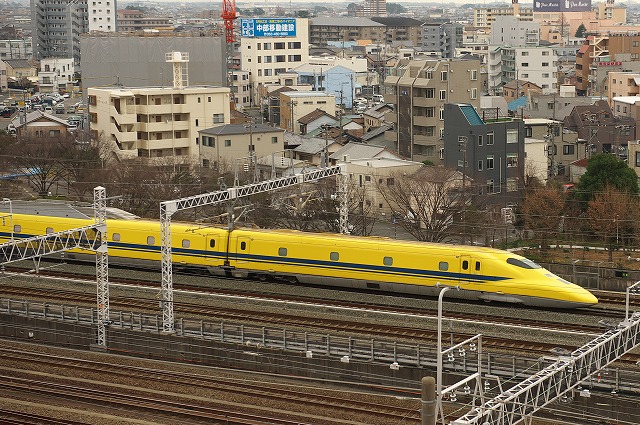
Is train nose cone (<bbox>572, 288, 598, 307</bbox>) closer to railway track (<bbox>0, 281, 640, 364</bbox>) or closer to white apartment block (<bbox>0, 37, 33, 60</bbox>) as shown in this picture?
railway track (<bbox>0, 281, 640, 364</bbox>)

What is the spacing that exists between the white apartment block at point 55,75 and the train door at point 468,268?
78260 millimetres

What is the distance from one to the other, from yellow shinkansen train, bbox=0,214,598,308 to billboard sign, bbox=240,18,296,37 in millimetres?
52934

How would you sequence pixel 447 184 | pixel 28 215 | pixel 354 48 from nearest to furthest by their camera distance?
pixel 28 215 → pixel 447 184 → pixel 354 48

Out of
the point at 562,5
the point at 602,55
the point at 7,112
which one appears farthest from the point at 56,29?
the point at 562,5

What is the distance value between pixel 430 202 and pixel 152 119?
18683mm

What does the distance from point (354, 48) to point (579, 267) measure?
99495 mm

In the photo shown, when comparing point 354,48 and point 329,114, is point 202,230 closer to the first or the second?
point 329,114

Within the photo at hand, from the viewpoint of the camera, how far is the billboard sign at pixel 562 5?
187700 mm

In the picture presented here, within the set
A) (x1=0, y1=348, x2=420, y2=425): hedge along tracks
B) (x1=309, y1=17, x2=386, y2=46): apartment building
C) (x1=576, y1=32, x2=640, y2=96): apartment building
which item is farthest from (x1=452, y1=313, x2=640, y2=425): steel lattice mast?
(x1=309, y1=17, x2=386, y2=46): apartment building

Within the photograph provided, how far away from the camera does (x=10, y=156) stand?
42.5 meters

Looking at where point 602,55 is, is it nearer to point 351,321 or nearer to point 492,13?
point 351,321

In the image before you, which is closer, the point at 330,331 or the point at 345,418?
the point at 345,418

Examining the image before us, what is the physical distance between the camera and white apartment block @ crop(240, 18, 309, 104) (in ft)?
259

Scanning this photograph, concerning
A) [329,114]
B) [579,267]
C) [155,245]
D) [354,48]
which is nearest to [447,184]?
[579,267]
